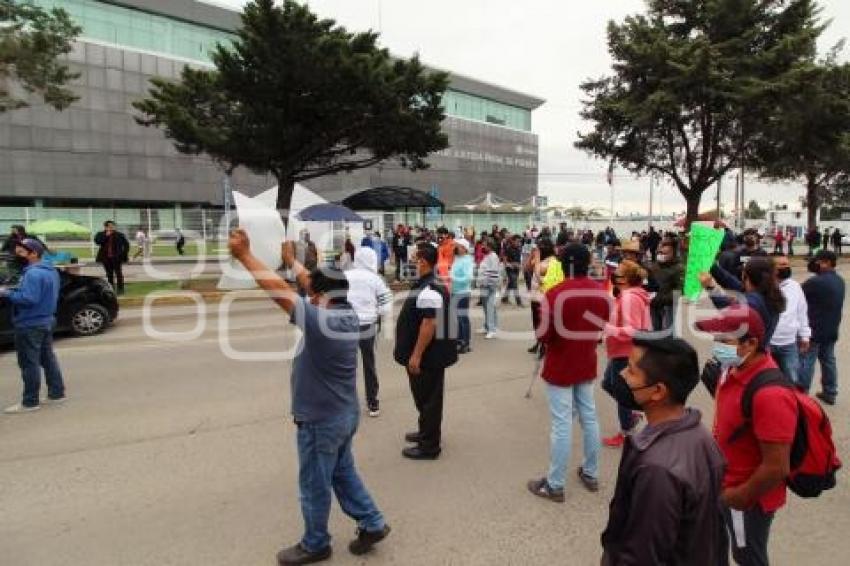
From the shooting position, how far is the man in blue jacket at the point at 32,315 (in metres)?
5.86

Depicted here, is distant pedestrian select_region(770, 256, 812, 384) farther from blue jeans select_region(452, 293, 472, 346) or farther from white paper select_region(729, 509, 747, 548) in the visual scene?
blue jeans select_region(452, 293, 472, 346)

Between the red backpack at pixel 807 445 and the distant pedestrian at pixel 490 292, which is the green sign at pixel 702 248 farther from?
the distant pedestrian at pixel 490 292

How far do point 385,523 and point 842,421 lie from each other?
4.80 m

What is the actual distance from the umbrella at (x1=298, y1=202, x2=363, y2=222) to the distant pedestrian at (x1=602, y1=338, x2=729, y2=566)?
1673 centimetres

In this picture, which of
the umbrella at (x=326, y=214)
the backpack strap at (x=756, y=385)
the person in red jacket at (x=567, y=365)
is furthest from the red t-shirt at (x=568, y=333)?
the umbrella at (x=326, y=214)

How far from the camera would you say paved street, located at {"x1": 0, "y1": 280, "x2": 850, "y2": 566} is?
3.47 m

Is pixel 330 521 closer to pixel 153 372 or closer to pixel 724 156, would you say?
pixel 153 372

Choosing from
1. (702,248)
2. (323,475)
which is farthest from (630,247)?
A: (323,475)

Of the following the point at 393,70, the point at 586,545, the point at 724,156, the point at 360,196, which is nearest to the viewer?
the point at 586,545

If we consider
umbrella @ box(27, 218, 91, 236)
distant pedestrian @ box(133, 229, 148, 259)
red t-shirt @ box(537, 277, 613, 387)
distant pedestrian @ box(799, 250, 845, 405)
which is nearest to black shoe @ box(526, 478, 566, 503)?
red t-shirt @ box(537, 277, 613, 387)

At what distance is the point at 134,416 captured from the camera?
585 cm

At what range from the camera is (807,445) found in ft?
7.43

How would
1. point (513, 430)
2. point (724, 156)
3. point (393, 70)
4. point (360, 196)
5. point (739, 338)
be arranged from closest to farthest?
point (739, 338) < point (513, 430) < point (393, 70) < point (360, 196) < point (724, 156)

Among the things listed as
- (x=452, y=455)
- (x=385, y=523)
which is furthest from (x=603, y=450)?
(x=385, y=523)
